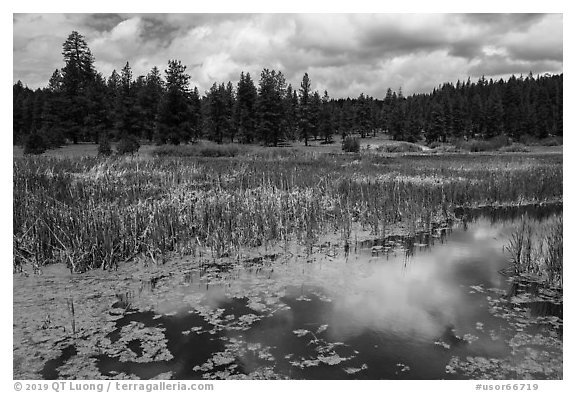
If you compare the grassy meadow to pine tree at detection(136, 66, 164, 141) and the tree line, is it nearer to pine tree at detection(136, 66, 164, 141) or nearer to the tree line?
the tree line

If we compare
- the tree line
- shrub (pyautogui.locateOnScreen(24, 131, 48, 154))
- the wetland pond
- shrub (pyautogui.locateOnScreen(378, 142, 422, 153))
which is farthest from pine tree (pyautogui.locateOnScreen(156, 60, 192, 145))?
the wetland pond

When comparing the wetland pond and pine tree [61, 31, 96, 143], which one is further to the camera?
pine tree [61, 31, 96, 143]

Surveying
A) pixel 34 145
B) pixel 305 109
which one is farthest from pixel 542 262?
pixel 305 109

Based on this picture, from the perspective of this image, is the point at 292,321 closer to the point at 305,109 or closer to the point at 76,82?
the point at 76,82

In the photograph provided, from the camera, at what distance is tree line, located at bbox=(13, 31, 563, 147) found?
161ft

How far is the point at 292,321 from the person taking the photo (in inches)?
265

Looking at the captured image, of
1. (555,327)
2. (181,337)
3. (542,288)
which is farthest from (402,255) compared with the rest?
(181,337)

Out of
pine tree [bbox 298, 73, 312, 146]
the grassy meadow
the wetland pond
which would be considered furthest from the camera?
pine tree [bbox 298, 73, 312, 146]

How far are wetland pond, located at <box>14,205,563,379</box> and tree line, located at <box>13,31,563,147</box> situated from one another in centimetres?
2916

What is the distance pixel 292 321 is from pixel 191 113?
46.2 meters

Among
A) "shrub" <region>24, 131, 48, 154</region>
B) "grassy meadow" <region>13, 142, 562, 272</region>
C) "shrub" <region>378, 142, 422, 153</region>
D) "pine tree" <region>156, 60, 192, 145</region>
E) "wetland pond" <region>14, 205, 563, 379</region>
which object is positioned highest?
"pine tree" <region>156, 60, 192, 145</region>

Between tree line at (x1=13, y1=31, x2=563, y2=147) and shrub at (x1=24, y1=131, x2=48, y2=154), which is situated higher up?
tree line at (x1=13, y1=31, x2=563, y2=147)

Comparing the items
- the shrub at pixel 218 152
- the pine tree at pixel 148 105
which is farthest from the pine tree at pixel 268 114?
the shrub at pixel 218 152

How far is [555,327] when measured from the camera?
6.56 metres
